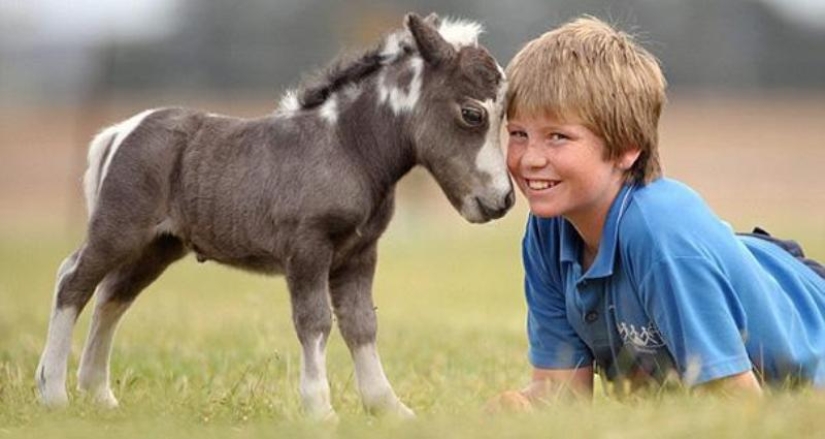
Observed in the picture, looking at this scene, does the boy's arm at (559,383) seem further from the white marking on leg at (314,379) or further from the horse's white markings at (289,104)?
the horse's white markings at (289,104)

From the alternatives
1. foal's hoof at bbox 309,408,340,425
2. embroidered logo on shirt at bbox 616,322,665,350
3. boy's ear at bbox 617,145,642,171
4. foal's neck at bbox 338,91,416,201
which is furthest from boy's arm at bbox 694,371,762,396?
foal's neck at bbox 338,91,416,201

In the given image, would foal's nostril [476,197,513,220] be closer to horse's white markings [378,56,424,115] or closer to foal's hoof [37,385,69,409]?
horse's white markings [378,56,424,115]

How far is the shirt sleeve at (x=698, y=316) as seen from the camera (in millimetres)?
5934

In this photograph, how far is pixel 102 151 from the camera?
24.3 ft

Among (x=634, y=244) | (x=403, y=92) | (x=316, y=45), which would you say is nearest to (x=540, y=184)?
(x=634, y=244)

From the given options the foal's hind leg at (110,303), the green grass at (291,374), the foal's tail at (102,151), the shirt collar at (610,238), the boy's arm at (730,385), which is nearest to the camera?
the green grass at (291,374)

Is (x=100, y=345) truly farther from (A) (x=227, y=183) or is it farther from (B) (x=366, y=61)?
(B) (x=366, y=61)

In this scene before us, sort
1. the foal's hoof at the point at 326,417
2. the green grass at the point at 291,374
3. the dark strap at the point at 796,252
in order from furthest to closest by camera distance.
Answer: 1. the dark strap at the point at 796,252
2. the foal's hoof at the point at 326,417
3. the green grass at the point at 291,374

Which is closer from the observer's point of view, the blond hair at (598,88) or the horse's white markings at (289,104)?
the blond hair at (598,88)

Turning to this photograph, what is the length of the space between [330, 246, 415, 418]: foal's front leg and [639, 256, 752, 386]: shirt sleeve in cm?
136

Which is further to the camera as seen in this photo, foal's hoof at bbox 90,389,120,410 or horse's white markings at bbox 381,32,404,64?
foal's hoof at bbox 90,389,120,410

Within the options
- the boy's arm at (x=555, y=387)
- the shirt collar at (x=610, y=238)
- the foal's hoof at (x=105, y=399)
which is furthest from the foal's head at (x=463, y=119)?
the foal's hoof at (x=105, y=399)

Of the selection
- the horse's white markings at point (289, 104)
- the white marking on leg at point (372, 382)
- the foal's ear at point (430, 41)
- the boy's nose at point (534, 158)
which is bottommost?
the white marking on leg at point (372, 382)

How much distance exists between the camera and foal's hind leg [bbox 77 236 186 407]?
24.6 feet
